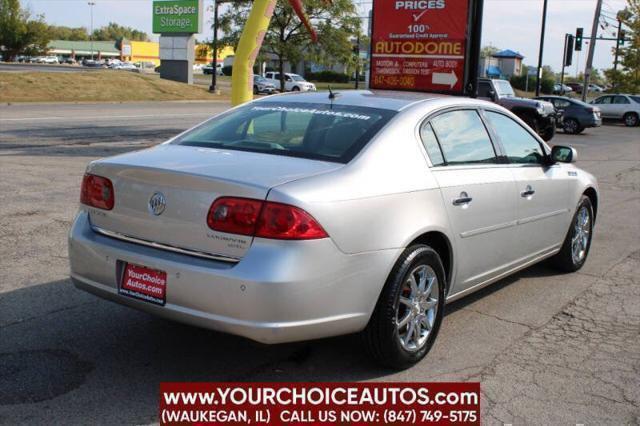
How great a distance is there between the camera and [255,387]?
3902mm

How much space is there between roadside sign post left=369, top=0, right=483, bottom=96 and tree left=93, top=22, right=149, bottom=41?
168 metres

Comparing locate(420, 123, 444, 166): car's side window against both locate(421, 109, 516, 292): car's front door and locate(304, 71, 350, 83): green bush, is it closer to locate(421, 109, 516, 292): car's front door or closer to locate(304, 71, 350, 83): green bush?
locate(421, 109, 516, 292): car's front door

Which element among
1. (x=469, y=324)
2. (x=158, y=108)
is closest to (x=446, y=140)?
(x=469, y=324)

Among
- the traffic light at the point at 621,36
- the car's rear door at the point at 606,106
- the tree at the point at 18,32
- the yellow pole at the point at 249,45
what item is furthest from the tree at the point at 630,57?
the tree at the point at 18,32

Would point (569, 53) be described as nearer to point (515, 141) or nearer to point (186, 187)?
point (515, 141)

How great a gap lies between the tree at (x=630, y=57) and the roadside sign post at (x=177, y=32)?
29292mm

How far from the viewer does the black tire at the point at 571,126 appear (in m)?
29.4

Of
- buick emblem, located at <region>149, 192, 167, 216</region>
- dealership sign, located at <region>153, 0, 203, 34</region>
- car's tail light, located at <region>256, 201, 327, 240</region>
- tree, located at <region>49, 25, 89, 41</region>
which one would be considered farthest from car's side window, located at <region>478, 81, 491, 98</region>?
tree, located at <region>49, 25, 89, 41</region>

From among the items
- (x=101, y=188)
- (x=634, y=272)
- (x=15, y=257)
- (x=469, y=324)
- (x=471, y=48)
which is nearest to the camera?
(x=101, y=188)

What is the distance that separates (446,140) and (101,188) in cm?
221

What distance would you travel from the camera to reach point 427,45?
51.0 feet

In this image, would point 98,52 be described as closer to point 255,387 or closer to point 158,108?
point 158,108

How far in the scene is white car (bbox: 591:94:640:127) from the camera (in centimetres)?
3731

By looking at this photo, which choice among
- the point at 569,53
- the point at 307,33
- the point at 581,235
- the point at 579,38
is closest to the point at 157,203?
the point at 581,235
